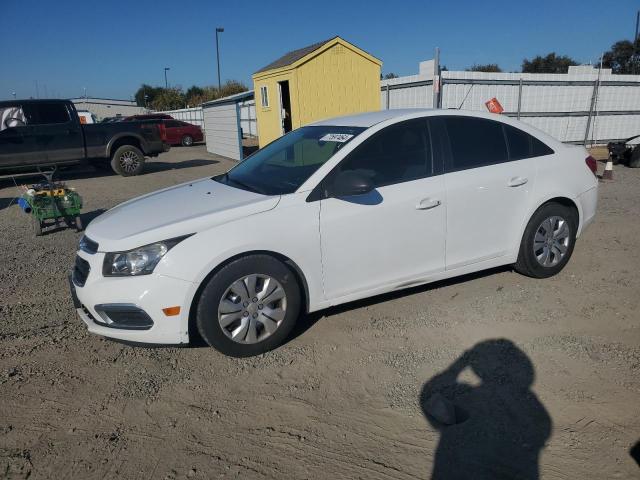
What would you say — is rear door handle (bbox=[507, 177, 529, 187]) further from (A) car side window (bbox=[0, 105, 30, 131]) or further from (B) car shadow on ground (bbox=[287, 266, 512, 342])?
Answer: (A) car side window (bbox=[0, 105, 30, 131])

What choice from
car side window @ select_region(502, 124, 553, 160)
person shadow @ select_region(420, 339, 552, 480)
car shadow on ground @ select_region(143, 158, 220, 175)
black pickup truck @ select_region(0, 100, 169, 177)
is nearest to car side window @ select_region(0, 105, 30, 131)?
black pickup truck @ select_region(0, 100, 169, 177)

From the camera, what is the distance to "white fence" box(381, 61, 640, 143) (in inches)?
555

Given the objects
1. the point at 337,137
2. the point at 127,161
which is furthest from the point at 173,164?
the point at 337,137

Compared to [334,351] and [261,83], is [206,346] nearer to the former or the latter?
[334,351]

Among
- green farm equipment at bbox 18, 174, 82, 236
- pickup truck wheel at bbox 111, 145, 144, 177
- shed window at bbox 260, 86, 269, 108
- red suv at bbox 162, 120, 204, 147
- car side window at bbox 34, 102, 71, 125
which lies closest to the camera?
green farm equipment at bbox 18, 174, 82, 236

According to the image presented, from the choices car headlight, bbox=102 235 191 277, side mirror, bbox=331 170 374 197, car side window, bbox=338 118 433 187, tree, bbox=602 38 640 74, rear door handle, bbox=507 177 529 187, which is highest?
tree, bbox=602 38 640 74

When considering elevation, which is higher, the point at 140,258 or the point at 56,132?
the point at 56,132

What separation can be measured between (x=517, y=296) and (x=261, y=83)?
39.7 ft

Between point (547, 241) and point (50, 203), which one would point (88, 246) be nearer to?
point (547, 241)

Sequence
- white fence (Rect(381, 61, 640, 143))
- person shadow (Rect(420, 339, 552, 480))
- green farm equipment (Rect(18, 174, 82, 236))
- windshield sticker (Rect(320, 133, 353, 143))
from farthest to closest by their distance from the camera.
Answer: white fence (Rect(381, 61, 640, 143)) → green farm equipment (Rect(18, 174, 82, 236)) → windshield sticker (Rect(320, 133, 353, 143)) → person shadow (Rect(420, 339, 552, 480))

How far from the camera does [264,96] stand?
14.7 metres

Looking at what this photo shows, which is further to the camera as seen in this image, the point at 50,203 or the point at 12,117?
the point at 12,117

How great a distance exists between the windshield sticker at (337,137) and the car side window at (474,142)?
0.89 m

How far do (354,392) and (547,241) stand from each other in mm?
2641
